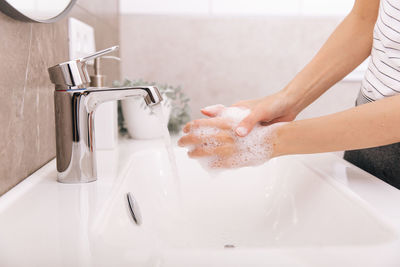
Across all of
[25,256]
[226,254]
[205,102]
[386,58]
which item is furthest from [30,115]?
[205,102]

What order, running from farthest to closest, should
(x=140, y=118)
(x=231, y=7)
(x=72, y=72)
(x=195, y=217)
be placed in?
1. (x=231, y=7)
2. (x=140, y=118)
3. (x=195, y=217)
4. (x=72, y=72)

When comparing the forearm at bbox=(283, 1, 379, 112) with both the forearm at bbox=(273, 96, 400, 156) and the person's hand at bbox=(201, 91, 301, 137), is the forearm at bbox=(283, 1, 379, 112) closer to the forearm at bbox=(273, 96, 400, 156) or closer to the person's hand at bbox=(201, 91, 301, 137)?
the person's hand at bbox=(201, 91, 301, 137)

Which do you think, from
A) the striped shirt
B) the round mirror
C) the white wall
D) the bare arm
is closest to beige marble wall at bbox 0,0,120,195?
the round mirror

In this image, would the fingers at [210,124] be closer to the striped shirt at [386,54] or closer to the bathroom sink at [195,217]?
the bathroom sink at [195,217]

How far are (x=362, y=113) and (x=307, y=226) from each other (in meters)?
0.21

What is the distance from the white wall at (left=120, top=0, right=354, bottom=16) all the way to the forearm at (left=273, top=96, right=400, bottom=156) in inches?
37.4

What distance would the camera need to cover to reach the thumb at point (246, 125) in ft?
2.21

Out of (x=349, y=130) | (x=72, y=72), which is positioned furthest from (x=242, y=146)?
(x=72, y=72)

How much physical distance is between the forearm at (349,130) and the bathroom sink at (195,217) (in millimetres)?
82

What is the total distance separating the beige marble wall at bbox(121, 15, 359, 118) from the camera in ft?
4.88

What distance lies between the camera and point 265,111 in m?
0.76

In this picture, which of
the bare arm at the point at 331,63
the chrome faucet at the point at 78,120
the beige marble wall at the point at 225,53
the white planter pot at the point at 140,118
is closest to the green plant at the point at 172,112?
the white planter pot at the point at 140,118

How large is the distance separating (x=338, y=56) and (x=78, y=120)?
53 centimetres

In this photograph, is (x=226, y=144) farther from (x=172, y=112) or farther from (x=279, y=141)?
(x=172, y=112)
